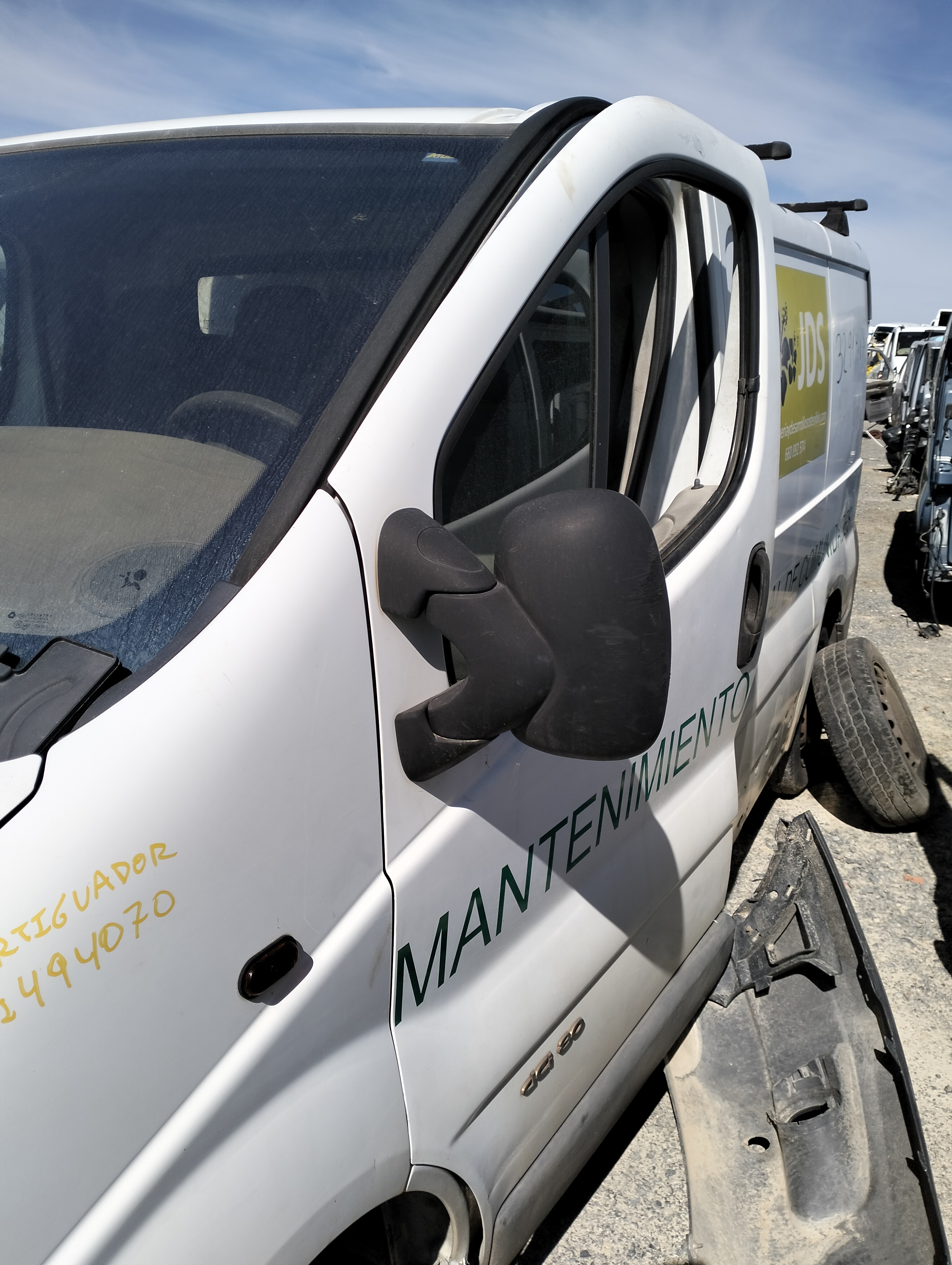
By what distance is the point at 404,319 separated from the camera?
1231 mm

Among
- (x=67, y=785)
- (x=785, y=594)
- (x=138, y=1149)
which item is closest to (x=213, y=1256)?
(x=138, y=1149)

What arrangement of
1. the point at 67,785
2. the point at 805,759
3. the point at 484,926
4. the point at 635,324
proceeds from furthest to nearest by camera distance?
1. the point at 805,759
2. the point at 635,324
3. the point at 484,926
4. the point at 67,785

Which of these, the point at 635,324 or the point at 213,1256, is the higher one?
the point at 635,324

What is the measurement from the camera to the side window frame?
4.30 ft

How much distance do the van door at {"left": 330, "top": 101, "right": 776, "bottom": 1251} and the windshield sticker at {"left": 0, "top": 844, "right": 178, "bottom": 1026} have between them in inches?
12.6

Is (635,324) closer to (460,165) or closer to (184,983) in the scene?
(460,165)

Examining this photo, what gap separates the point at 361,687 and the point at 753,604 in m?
1.32

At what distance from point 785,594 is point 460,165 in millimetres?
1768

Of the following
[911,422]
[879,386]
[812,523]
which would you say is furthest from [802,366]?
[879,386]

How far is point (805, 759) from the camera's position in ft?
14.7

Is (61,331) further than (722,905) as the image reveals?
No

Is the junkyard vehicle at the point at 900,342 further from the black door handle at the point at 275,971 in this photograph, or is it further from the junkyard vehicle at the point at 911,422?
the black door handle at the point at 275,971

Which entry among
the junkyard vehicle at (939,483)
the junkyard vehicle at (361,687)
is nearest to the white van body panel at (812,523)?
the junkyard vehicle at (361,687)

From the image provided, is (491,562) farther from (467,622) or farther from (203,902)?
(203,902)
